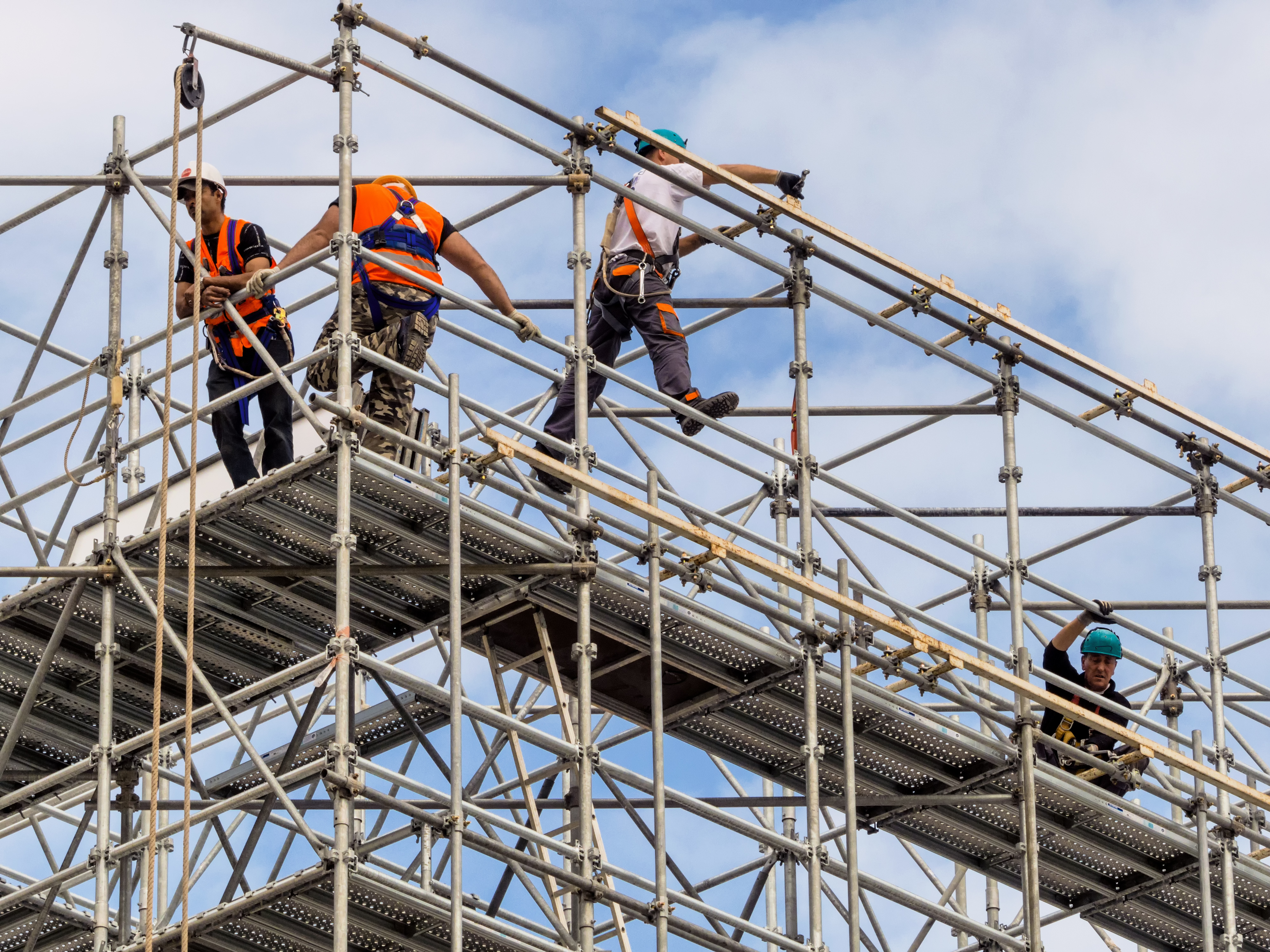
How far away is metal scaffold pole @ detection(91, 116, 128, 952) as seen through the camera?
18953mm

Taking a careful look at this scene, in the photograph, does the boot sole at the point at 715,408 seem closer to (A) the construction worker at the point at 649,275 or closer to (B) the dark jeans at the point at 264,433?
(A) the construction worker at the point at 649,275

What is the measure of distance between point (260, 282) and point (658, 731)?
3.91 m

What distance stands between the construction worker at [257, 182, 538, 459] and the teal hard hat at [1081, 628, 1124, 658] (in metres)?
6.36

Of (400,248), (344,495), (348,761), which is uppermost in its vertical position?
(400,248)

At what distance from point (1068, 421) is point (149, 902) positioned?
960 cm

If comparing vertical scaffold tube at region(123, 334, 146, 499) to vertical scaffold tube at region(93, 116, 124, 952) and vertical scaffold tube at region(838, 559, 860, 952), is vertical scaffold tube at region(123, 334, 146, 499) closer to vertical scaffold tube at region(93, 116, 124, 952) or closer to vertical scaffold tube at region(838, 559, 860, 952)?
vertical scaffold tube at region(93, 116, 124, 952)

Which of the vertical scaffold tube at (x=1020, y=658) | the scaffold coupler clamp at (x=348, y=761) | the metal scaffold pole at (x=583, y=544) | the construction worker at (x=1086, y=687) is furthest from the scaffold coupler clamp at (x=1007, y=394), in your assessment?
the scaffold coupler clamp at (x=348, y=761)

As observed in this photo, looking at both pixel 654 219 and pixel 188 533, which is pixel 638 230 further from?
pixel 188 533

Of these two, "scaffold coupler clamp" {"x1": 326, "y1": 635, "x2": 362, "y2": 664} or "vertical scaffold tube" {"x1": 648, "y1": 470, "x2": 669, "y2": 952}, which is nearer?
"scaffold coupler clamp" {"x1": 326, "y1": 635, "x2": 362, "y2": 664}

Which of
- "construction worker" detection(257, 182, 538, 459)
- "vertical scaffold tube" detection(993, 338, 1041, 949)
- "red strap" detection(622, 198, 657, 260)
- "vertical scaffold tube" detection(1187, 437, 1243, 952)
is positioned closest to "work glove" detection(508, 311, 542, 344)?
"construction worker" detection(257, 182, 538, 459)

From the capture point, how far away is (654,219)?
75.3 ft

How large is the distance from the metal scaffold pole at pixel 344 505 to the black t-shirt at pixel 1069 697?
20.3 feet

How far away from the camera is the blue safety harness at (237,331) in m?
20.1

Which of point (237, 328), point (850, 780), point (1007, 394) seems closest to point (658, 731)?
point (850, 780)
